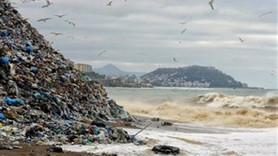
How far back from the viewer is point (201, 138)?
15.2 m

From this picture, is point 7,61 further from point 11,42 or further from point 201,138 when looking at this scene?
point 201,138

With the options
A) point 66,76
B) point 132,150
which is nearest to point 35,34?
point 66,76

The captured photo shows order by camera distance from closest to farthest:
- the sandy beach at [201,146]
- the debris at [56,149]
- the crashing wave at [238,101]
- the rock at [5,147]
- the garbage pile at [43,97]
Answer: the rock at [5,147]
the debris at [56,149]
the sandy beach at [201,146]
the garbage pile at [43,97]
the crashing wave at [238,101]


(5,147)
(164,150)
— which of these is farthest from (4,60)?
(164,150)

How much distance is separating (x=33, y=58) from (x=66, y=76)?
4.73 feet

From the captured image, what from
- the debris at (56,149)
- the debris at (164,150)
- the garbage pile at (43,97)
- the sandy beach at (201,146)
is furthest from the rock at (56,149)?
the debris at (164,150)

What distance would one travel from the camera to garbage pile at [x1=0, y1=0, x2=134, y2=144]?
38.1ft

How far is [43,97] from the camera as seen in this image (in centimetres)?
1377

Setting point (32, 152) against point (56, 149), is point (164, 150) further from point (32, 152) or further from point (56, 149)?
point (32, 152)

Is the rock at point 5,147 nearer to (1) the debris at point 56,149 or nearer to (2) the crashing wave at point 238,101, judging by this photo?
(1) the debris at point 56,149

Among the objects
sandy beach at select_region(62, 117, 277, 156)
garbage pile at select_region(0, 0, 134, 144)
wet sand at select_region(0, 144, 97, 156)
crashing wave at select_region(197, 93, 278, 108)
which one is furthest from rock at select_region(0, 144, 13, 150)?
crashing wave at select_region(197, 93, 278, 108)

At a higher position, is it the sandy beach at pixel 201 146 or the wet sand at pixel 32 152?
the wet sand at pixel 32 152

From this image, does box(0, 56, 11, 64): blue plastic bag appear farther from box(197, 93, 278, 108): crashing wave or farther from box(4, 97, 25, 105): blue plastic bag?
box(197, 93, 278, 108): crashing wave

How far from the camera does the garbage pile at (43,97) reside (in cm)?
1160
